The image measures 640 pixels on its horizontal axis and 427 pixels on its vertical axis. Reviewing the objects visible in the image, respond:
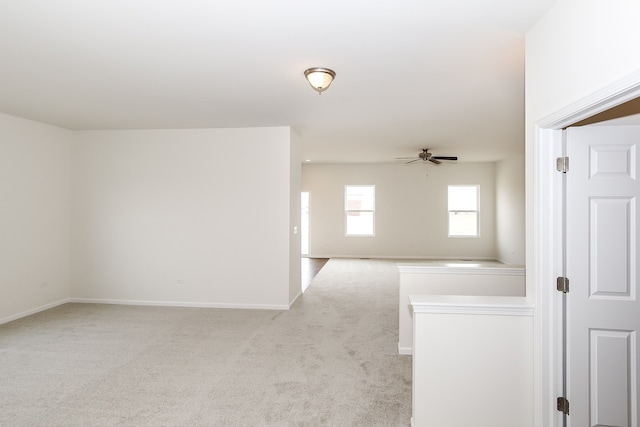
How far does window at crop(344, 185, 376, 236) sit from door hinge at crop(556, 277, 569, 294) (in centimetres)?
862

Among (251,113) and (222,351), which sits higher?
(251,113)

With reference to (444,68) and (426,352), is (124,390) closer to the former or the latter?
(426,352)

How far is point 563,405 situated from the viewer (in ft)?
6.96

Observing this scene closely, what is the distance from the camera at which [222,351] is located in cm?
387

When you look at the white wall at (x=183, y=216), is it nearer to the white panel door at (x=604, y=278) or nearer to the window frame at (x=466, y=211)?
the white panel door at (x=604, y=278)

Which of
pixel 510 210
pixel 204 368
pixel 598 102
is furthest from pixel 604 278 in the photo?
pixel 510 210

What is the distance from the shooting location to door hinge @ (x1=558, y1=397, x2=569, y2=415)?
2.11m

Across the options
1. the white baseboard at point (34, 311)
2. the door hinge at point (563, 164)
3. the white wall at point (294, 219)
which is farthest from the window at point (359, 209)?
the door hinge at point (563, 164)

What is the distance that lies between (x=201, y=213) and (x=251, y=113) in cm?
180

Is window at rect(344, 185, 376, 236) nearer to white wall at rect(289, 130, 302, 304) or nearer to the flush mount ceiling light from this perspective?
white wall at rect(289, 130, 302, 304)

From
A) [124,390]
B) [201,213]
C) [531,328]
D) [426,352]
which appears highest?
[201,213]

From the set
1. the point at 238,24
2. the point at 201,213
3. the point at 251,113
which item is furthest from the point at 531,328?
the point at 201,213

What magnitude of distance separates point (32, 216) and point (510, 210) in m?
9.33

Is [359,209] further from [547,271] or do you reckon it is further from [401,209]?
[547,271]
